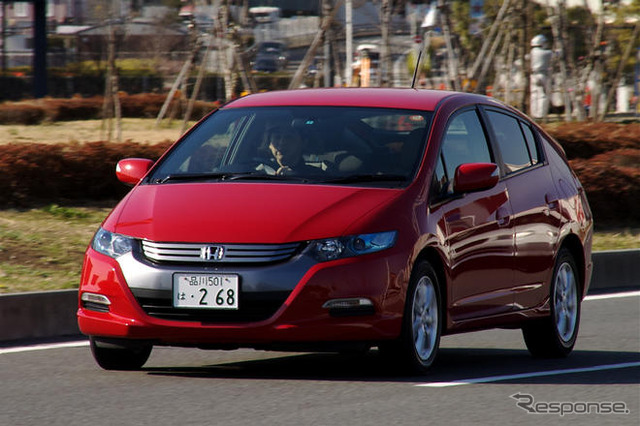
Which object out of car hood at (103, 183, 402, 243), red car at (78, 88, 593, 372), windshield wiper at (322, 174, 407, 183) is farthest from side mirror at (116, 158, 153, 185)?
windshield wiper at (322, 174, 407, 183)

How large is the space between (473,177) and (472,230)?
0.35 metres

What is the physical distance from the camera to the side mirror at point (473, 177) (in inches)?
304

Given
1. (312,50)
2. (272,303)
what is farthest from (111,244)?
(312,50)

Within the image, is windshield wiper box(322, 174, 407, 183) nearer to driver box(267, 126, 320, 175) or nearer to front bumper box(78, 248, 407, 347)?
driver box(267, 126, 320, 175)

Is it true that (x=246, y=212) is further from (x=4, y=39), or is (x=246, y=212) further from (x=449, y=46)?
(x=4, y=39)

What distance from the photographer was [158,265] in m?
6.92

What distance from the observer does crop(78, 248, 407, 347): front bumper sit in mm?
6785

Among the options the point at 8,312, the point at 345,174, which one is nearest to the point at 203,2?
the point at 8,312

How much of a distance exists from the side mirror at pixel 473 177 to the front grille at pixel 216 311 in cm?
149

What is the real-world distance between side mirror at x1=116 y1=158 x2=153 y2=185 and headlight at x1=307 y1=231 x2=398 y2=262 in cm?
169

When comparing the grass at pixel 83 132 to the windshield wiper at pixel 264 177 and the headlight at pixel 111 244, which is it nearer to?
the windshield wiper at pixel 264 177

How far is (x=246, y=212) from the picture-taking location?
23.1ft

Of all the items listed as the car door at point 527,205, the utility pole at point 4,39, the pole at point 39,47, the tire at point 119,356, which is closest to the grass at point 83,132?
the pole at point 39,47

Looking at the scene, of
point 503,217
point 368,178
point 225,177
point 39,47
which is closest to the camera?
point 368,178
